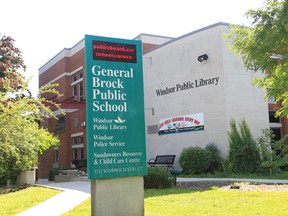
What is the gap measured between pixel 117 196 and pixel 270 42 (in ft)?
13.8

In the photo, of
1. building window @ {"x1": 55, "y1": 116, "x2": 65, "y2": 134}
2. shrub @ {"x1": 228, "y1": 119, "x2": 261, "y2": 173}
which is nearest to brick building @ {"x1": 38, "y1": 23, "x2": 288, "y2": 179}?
shrub @ {"x1": 228, "y1": 119, "x2": 261, "y2": 173}

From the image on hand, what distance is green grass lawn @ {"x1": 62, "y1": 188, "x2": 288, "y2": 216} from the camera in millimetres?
8117

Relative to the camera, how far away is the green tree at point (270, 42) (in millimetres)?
7302

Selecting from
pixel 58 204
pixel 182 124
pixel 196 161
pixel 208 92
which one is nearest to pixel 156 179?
pixel 58 204

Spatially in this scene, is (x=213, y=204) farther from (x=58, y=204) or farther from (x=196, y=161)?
(x=196, y=161)

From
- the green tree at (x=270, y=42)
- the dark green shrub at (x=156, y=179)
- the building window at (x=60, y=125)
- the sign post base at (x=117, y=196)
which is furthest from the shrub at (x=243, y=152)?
the building window at (x=60, y=125)

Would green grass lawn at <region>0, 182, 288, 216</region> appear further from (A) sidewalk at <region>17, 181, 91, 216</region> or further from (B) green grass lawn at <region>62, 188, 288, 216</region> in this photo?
(A) sidewalk at <region>17, 181, 91, 216</region>

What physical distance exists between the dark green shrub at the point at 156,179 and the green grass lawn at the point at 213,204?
1535 millimetres

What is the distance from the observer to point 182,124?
70.2 ft

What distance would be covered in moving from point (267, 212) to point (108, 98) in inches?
163

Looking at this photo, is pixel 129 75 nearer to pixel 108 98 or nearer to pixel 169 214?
pixel 108 98

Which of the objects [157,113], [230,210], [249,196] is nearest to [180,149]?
[157,113]

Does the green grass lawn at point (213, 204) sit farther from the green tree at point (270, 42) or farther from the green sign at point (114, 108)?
the green tree at point (270, 42)

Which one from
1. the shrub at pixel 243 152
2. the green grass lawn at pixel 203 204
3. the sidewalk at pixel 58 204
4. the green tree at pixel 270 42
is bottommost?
the sidewalk at pixel 58 204
